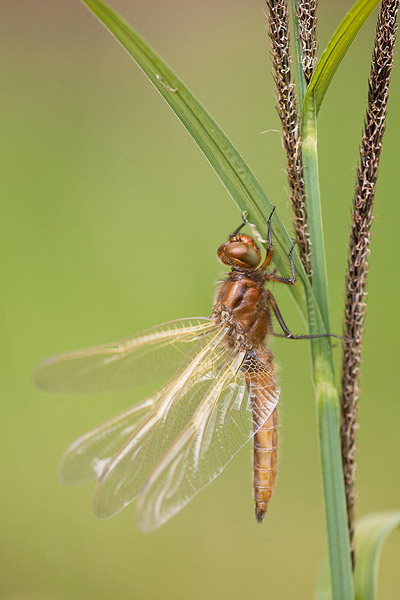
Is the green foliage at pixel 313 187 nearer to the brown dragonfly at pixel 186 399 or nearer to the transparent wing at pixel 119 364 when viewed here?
the brown dragonfly at pixel 186 399

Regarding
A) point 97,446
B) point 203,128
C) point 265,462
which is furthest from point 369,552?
point 203,128

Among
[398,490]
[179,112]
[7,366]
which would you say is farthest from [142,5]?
[398,490]

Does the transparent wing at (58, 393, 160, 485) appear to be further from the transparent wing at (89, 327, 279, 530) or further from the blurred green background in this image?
the blurred green background

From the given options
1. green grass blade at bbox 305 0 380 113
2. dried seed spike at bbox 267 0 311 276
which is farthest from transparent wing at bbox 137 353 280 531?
green grass blade at bbox 305 0 380 113

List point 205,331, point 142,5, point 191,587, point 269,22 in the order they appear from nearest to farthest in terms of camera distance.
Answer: point 269,22 < point 205,331 < point 142,5 < point 191,587

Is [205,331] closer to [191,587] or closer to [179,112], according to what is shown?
[179,112]

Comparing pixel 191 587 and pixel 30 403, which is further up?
pixel 30 403

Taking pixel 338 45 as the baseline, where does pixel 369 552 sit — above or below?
below

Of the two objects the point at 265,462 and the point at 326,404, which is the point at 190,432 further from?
the point at 326,404
